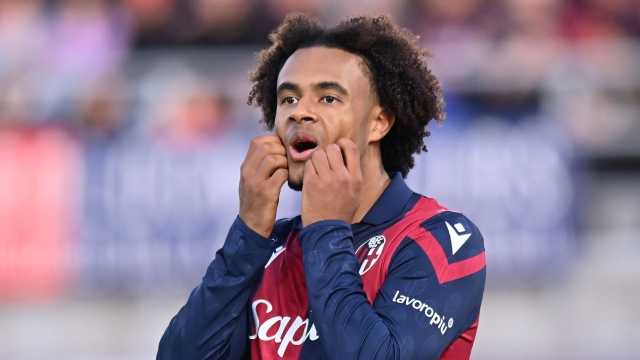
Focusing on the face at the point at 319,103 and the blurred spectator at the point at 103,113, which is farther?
the blurred spectator at the point at 103,113

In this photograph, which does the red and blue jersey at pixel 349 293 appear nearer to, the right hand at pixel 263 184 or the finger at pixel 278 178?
the right hand at pixel 263 184

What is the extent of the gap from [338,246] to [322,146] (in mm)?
403

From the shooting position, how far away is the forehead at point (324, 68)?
8.84 feet

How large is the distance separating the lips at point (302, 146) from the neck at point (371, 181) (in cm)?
25

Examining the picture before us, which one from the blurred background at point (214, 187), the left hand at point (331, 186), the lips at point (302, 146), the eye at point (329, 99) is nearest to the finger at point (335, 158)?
the left hand at point (331, 186)

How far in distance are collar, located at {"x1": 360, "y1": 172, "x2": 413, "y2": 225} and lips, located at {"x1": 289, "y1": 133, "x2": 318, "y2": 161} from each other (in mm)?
266

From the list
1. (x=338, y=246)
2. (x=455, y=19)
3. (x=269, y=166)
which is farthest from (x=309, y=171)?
(x=455, y=19)

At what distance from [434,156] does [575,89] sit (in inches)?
47.0

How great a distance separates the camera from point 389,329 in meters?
2.25

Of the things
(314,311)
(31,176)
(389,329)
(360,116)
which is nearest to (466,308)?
(389,329)

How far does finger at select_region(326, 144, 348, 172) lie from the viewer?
97.0 inches

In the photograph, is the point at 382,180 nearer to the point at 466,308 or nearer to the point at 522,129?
the point at 466,308

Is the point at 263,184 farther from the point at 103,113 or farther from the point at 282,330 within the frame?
the point at 103,113

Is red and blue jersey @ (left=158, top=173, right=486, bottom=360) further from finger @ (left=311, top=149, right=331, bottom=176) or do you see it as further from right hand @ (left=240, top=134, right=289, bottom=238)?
finger @ (left=311, top=149, right=331, bottom=176)
